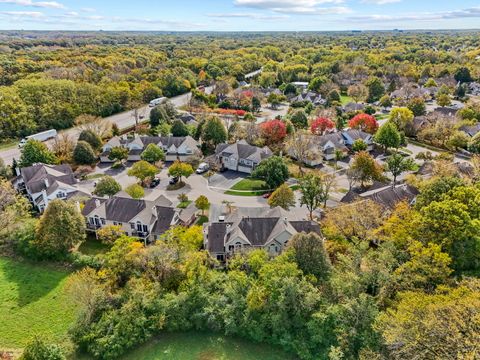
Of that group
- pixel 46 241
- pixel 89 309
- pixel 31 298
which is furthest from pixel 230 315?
pixel 46 241

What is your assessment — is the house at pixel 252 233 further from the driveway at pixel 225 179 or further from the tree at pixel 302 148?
the tree at pixel 302 148

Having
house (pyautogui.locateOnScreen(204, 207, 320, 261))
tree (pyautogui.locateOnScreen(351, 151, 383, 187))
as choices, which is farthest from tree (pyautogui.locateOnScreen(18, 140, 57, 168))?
tree (pyautogui.locateOnScreen(351, 151, 383, 187))

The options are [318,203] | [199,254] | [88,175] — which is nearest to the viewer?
[199,254]

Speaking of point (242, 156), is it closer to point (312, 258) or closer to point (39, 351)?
point (312, 258)

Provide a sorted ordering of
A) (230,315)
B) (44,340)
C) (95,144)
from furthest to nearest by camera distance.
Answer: (95,144) → (230,315) → (44,340)

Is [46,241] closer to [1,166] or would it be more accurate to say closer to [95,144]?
[1,166]

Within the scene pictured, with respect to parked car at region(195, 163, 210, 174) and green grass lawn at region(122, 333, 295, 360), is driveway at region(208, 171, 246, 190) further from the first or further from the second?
green grass lawn at region(122, 333, 295, 360)

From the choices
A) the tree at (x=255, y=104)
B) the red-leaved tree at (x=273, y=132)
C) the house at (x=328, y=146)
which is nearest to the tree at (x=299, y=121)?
the red-leaved tree at (x=273, y=132)
